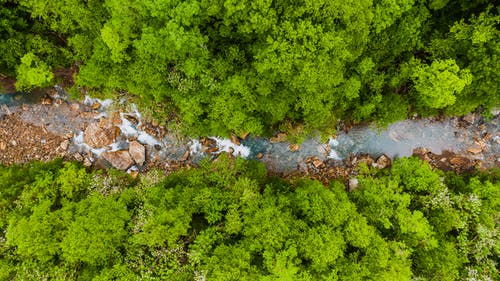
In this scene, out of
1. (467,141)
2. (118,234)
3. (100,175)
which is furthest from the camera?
(467,141)

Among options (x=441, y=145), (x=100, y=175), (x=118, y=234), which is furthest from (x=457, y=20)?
(x=100, y=175)

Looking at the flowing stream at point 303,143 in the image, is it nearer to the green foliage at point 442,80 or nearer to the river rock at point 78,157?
the river rock at point 78,157

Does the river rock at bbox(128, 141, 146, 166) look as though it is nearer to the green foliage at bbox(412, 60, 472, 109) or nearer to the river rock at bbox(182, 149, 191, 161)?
the river rock at bbox(182, 149, 191, 161)

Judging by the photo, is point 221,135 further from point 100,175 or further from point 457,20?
point 457,20

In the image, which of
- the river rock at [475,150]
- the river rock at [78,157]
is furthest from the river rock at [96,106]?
the river rock at [475,150]

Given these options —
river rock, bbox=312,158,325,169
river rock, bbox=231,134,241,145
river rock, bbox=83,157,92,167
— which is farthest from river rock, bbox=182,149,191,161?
river rock, bbox=312,158,325,169
